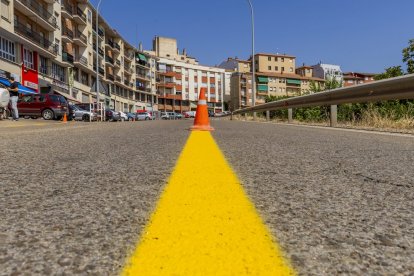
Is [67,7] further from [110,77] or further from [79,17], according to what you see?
[110,77]

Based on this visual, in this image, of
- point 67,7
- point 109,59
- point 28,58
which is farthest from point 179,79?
point 28,58

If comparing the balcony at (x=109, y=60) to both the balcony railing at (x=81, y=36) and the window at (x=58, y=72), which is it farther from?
the window at (x=58, y=72)

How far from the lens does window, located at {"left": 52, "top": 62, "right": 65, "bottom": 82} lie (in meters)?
42.8

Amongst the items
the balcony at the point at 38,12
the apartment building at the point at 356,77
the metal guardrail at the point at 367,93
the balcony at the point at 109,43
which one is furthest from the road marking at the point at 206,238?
the apartment building at the point at 356,77

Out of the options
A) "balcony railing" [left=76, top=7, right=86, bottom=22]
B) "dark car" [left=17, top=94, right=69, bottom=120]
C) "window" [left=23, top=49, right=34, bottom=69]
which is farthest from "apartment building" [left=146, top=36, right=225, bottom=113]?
"dark car" [left=17, top=94, right=69, bottom=120]

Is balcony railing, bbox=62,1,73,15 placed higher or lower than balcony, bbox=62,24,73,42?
higher

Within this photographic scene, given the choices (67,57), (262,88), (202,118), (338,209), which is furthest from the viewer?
(262,88)

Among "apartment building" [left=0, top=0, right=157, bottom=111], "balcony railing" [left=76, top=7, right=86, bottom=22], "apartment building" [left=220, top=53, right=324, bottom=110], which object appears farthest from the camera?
"apartment building" [left=220, top=53, right=324, bottom=110]

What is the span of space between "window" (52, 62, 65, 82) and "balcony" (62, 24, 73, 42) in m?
3.14

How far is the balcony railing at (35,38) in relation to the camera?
112 ft

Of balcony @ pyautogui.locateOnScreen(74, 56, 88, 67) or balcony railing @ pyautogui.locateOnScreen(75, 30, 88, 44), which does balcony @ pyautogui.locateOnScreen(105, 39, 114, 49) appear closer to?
balcony railing @ pyautogui.locateOnScreen(75, 30, 88, 44)

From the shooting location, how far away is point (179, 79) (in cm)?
10231

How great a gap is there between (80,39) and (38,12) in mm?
12888

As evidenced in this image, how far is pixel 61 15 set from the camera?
4578cm
